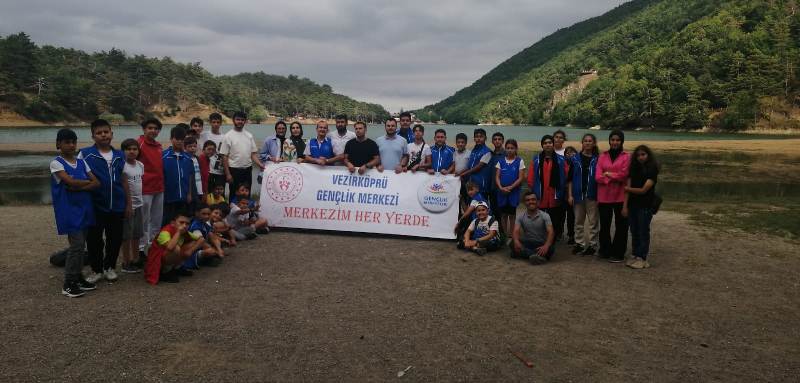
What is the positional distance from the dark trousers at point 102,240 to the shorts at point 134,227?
283 mm

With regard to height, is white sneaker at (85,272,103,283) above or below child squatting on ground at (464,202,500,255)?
below

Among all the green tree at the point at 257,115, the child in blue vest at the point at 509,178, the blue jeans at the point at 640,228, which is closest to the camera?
the blue jeans at the point at 640,228

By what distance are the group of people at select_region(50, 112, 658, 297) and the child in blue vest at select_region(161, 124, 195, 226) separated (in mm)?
15

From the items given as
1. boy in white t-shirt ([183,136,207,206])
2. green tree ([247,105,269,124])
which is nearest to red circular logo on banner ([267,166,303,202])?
boy in white t-shirt ([183,136,207,206])

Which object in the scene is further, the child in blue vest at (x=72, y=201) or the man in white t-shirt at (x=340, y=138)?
the man in white t-shirt at (x=340, y=138)

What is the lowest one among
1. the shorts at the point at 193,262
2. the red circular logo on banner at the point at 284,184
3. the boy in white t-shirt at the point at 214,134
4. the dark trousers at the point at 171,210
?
the shorts at the point at 193,262

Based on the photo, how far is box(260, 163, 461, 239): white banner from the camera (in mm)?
8414

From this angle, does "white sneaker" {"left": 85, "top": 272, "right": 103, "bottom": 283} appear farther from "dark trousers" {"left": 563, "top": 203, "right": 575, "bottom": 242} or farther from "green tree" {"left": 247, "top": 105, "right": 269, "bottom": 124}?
"green tree" {"left": 247, "top": 105, "right": 269, "bottom": 124}

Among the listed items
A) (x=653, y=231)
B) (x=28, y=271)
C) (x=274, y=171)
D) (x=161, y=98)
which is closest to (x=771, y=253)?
(x=653, y=231)

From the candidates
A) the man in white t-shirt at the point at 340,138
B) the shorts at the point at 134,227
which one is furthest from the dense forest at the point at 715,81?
the shorts at the point at 134,227

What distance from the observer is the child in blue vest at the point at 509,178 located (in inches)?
306

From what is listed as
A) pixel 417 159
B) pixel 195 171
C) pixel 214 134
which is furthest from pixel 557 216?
pixel 214 134

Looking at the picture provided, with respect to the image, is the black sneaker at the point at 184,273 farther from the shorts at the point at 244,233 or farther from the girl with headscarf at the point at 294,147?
the girl with headscarf at the point at 294,147

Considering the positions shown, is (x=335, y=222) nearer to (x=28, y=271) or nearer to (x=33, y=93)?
(x=28, y=271)
